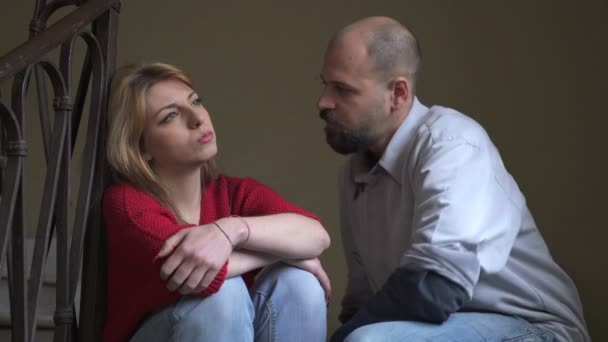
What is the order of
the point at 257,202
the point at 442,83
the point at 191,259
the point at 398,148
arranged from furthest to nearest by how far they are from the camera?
the point at 442,83 → the point at 398,148 → the point at 257,202 → the point at 191,259

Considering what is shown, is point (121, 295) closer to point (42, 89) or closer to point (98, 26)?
point (42, 89)

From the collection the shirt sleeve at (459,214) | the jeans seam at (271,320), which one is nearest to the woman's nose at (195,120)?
the jeans seam at (271,320)

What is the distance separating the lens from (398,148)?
2.15 m

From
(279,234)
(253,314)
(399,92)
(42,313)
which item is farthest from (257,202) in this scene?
(42,313)

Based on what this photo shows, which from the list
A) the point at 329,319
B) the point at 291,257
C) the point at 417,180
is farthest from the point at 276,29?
the point at 291,257

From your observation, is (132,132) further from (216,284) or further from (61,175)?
(216,284)

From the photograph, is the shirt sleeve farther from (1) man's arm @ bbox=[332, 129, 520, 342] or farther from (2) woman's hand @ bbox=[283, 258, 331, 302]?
(2) woman's hand @ bbox=[283, 258, 331, 302]

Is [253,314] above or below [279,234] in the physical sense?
below

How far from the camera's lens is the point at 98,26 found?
190 cm

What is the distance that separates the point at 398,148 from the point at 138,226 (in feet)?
2.38

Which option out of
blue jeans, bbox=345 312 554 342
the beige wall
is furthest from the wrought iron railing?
the beige wall

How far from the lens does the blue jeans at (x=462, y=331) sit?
71.7 inches

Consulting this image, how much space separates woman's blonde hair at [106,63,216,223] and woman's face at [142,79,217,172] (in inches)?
0.7

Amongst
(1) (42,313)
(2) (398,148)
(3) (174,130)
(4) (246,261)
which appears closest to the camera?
(4) (246,261)
